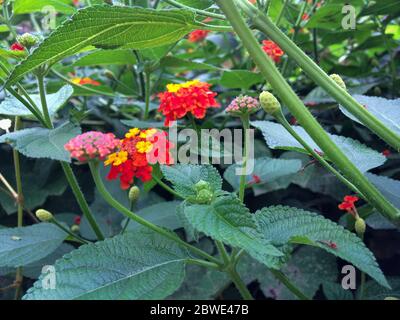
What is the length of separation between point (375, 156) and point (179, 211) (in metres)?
0.26

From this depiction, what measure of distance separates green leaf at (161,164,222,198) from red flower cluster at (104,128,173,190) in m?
0.04

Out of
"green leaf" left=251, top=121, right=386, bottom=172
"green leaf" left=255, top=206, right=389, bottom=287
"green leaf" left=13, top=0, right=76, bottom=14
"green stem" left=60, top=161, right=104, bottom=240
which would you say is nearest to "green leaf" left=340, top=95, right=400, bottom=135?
"green leaf" left=251, top=121, right=386, bottom=172

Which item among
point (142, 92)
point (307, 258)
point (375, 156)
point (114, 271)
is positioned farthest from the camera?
point (142, 92)

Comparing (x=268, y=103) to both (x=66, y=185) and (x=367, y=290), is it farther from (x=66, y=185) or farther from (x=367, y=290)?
(x=66, y=185)

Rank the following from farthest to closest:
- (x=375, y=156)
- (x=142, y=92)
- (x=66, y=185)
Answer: (x=142, y=92) → (x=66, y=185) → (x=375, y=156)

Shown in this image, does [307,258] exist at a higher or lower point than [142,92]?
lower

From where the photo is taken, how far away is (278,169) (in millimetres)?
832

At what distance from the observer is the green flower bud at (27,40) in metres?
0.71

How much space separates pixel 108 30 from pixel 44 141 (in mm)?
231

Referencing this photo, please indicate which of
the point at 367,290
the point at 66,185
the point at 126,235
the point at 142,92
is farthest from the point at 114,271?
the point at 142,92

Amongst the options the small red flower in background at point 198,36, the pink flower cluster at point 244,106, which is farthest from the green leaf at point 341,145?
the small red flower in background at point 198,36

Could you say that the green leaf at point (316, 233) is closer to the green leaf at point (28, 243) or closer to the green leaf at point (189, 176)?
the green leaf at point (189, 176)

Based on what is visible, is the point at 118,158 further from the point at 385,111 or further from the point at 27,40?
the point at 385,111

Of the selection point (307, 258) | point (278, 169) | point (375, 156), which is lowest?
point (307, 258)
